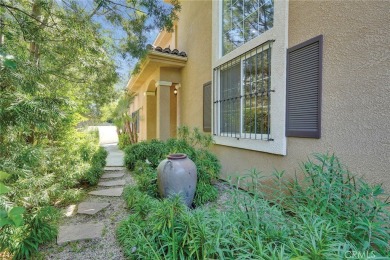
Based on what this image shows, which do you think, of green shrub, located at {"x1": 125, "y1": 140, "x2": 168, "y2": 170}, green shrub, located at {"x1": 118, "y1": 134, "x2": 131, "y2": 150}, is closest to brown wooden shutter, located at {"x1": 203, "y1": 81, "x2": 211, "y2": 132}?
green shrub, located at {"x1": 125, "y1": 140, "x2": 168, "y2": 170}

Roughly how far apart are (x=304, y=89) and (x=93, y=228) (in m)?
4.04

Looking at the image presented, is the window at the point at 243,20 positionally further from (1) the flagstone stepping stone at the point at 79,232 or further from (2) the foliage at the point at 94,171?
(1) the flagstone stepping stone at the point at 79,232

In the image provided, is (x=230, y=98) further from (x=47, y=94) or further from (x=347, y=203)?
(x=47, y=94)

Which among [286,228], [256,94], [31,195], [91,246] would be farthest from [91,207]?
[256,94]

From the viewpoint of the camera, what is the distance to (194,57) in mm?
7426

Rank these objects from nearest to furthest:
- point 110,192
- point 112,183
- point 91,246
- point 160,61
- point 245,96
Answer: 1. point 91,246
2. point 245,96
3. point 110,192
4. point 112,183
5. point 160,61

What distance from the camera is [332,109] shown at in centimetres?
294

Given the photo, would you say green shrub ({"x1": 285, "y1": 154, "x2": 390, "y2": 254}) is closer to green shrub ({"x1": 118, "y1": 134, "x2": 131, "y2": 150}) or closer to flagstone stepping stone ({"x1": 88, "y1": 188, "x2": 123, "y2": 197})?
flagstone stepping stone ({"x1": 88, "y1": 188, "x2": 123, "y2": 197})

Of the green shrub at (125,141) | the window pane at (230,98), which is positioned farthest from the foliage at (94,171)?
the green shrub at (125,141)

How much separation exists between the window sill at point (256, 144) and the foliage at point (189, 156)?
425mm

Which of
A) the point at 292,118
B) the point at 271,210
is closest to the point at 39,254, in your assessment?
the point at 271,210

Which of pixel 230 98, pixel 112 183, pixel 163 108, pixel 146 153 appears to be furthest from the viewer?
pixel 163 108

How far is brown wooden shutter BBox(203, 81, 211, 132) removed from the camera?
633cm

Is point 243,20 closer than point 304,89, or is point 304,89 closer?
point 304,89
